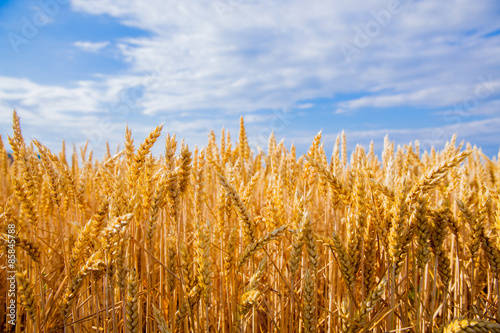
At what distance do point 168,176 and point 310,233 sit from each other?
2.12ft

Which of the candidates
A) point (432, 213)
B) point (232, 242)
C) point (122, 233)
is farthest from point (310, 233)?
point (122, 233)

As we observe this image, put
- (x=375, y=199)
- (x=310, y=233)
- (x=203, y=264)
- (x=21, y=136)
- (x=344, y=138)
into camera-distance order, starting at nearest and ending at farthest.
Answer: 1. (x=203, y=264)
2. (x=310, y=233)
3. (x=375, y=199)
4. (x=21, y=136)
5. (x=344, y=138)

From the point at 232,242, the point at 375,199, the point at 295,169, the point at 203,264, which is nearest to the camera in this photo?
the point at 203,264

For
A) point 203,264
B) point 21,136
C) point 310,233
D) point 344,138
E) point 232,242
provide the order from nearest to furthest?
1. point 203,264
2. point 310,233
3. point 232,242
4. point 21,136
5. point 344,138

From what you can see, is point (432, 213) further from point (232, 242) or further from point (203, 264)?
point (203, 264)

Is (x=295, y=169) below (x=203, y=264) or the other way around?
the other way around

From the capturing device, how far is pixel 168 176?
1390 mm

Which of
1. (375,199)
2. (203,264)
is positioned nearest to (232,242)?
(203,264)

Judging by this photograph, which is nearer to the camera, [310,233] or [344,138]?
[310,233]

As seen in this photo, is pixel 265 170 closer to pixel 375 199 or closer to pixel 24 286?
pixel 375 199

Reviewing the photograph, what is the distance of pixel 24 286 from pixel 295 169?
1750mm

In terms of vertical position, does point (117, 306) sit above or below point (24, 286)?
below

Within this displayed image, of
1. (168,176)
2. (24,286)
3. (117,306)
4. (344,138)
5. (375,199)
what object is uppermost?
(344,138)

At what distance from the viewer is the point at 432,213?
1.44 m
